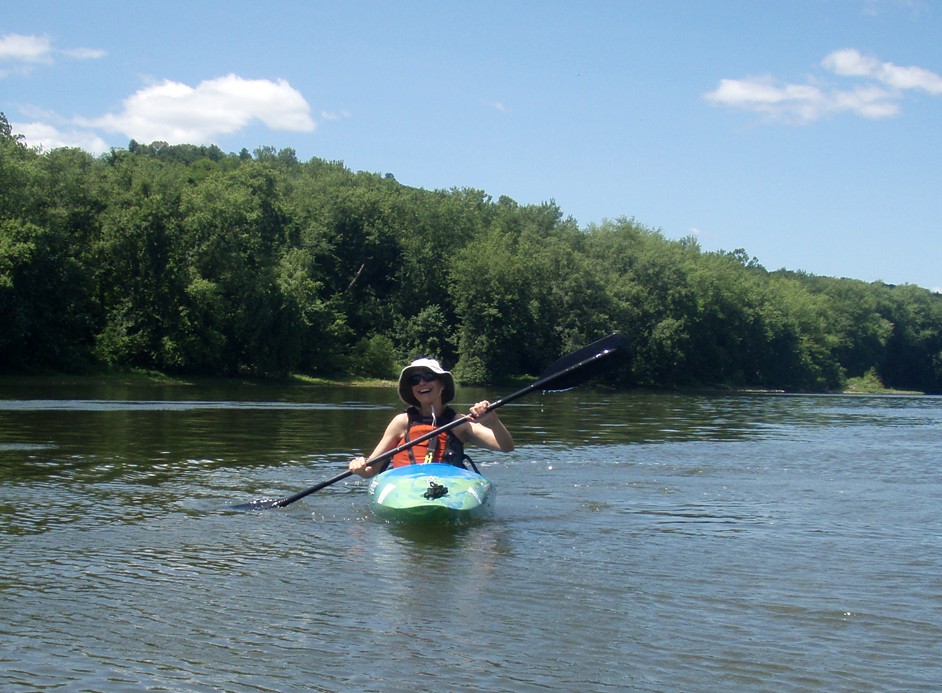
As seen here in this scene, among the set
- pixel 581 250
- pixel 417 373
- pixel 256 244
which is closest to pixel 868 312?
pixel 581 250

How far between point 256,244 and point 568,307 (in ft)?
64.1

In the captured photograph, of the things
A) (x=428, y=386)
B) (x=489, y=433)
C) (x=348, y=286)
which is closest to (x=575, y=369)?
(x=489, y=433)

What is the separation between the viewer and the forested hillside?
47.6 metres

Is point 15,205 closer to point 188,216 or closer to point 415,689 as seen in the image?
point 188,216

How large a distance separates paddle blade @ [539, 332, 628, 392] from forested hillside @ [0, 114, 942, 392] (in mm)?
36271

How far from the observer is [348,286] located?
68.4 meters

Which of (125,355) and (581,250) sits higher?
(581,250)

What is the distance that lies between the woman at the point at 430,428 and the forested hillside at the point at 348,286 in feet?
119

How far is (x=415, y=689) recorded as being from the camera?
4.91 meters

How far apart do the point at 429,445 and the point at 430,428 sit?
171 mm

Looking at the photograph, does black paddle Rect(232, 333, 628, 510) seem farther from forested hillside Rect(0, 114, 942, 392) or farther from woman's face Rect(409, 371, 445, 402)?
forested hillside Rect(0, 114, 942, 392)

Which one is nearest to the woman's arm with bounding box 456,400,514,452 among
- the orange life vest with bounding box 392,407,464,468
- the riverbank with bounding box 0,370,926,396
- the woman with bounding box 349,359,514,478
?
the woman with bounding box 349,359,514,478

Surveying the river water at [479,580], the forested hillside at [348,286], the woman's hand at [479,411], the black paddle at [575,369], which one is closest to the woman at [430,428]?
the woman's hand at [479,411]

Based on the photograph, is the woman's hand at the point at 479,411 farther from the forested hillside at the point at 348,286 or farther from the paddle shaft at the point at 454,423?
the forested hillside at the point at 348,286
